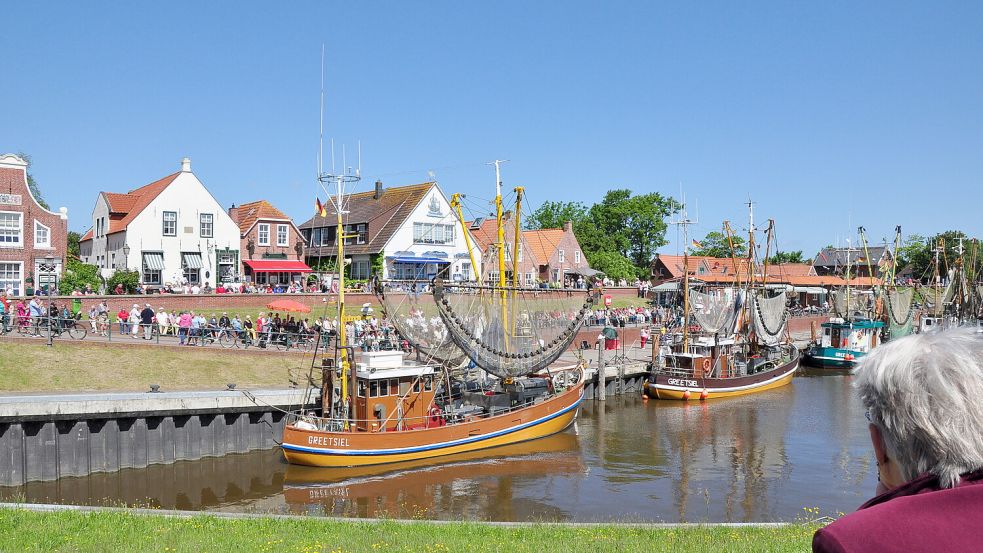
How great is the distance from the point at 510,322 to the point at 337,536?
68.7 ft

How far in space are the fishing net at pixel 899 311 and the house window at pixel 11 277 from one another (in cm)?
6049

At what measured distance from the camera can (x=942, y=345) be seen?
2.84 meters

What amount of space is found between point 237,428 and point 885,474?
28439mm

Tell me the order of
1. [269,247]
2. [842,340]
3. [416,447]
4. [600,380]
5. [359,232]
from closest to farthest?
1. [416,447]
2. [600,380]
3. [842,340]
4. [269,247]
5. [359,232]

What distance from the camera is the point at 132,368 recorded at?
3142 centimetres

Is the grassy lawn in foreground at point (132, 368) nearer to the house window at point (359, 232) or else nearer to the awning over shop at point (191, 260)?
the awning over shop at point (191, 260)

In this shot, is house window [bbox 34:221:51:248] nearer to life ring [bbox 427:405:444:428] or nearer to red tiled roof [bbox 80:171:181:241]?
red tiled roof [bbox 80:171:181:241]

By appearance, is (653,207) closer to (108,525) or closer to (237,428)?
(237,428)

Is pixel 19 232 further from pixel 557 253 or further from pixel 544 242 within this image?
pixel 557 253

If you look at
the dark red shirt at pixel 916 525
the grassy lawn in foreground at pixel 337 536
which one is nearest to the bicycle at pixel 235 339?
the grassy lawn in foreground at pixel 337 536

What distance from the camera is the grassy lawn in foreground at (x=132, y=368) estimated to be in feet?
95.1

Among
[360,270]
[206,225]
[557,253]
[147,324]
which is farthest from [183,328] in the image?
[557,253]

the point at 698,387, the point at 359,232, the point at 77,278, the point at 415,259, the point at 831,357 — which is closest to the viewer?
the point at 698,387

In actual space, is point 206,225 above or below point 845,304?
above
